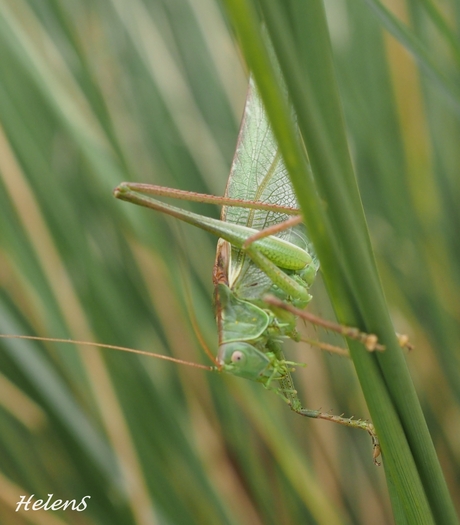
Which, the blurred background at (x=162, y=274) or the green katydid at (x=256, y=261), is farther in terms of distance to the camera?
the blurred background at (x=162, y=274)

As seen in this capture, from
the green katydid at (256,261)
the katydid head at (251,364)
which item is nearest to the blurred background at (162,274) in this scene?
the green katydid at (256,261)

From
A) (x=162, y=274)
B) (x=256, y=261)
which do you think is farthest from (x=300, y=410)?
(x=162, y=274)

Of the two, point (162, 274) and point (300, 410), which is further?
point (162, 274)

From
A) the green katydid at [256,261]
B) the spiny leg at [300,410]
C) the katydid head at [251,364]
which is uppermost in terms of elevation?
the green katydid at [256,261]

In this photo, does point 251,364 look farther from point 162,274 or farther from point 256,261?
point 162,274

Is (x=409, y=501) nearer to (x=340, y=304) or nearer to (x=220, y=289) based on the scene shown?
(x=340, y=304)

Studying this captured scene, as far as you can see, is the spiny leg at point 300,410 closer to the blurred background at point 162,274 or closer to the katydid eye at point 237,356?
the katydid eye at point 237,356

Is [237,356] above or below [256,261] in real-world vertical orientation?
below

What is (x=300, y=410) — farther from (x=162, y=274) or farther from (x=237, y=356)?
(x=162, y=274)
